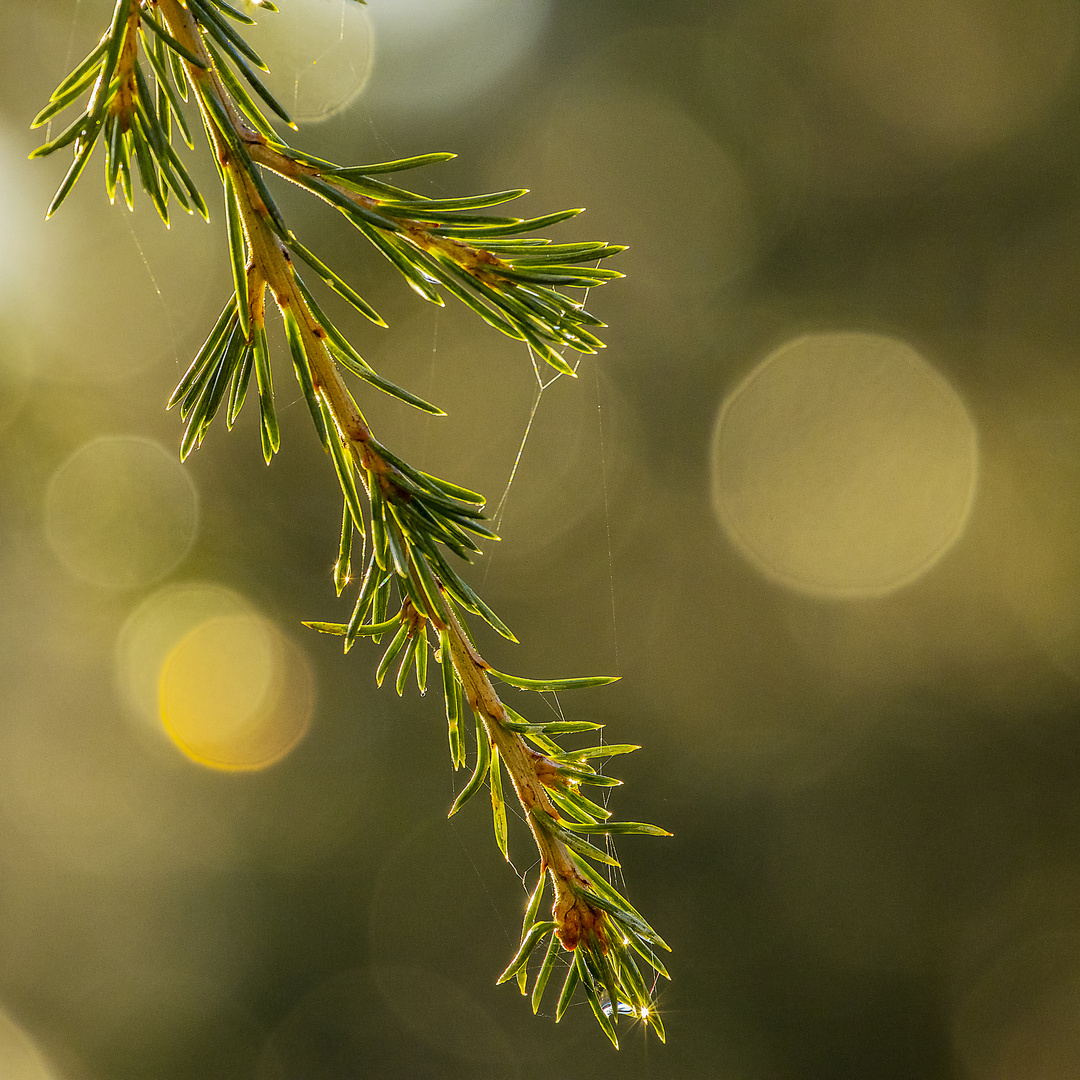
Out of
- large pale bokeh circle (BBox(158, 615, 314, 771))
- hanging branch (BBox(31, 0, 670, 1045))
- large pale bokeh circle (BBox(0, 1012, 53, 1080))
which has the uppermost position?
hanging branch (BBox(31, 0, 670, 1045))

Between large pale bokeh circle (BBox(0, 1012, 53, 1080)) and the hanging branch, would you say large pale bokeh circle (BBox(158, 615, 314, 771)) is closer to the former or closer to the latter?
large pale bokeh circle (BBox(0, 1012, 53, 1080))

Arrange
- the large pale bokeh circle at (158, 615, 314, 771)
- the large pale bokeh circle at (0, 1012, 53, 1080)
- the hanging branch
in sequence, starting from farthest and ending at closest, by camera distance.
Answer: the large pale bokeh circle at (158, 615, 314, 771) → the large pale bokeh circle at (0, 1012, 53, 1080) → the hanging branch

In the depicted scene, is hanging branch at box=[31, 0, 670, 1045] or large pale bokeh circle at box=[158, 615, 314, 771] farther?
large pale bokeh circle at box=[158, 615, 314, 771]

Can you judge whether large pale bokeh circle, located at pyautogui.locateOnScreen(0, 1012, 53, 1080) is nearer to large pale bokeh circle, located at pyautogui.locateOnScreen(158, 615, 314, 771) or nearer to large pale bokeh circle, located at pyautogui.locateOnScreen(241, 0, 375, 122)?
large pale bokeh circle, located at pyautogui.locateOnScreen(158, 615, 314, 771)

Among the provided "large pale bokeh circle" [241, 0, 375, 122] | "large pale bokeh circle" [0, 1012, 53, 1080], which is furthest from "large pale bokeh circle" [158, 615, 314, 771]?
"large pale bokeh circle" [241, 0, 375, 122]

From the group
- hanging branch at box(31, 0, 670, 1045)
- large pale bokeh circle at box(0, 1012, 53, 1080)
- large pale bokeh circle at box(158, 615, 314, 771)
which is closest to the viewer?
hanging branch at box(31, 0, 670, 1045)

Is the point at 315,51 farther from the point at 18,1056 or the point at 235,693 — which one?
the point at 18,1056

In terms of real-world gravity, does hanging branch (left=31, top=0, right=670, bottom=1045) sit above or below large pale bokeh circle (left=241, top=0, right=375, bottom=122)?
below

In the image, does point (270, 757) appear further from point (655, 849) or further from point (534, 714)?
point (655, 849)
